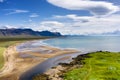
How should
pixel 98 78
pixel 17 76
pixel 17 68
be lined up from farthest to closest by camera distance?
pixel 17 68, pixel 17 76, pixel 98 78

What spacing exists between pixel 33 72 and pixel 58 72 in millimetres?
9643

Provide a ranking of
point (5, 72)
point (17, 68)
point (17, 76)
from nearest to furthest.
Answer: point (17, 76) → point (5, 72) → point (17, 68)

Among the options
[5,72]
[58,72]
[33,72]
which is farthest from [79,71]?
[5,72]

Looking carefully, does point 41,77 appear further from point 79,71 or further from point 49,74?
point 79,71

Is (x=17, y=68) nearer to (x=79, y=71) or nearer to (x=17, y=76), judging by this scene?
(x=17, y=76)

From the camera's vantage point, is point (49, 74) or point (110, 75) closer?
point (110, 75)

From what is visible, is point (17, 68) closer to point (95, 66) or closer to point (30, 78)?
point (30, 78)

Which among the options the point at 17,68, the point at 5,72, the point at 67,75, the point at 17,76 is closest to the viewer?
the point at 67,75

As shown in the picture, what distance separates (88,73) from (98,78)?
648 cm

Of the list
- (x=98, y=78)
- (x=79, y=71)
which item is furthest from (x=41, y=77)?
(x=98, y=78)

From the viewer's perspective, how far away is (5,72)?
72.4m

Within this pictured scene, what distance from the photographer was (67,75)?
63.4 m

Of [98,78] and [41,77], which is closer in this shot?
[98,78]

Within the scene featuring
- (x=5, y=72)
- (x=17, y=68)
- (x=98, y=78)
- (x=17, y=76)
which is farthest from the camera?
(x=17, y=68)
